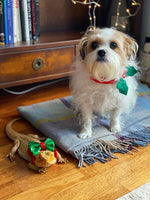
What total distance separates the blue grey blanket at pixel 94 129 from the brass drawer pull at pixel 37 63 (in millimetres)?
245

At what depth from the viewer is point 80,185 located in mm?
1039

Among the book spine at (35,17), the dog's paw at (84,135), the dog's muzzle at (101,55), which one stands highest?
the book spine at (35,17)

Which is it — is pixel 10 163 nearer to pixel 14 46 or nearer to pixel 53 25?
pixel 14 46

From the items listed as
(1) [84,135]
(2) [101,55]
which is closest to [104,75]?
(2) [101,55]

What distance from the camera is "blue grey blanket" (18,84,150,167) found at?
1236mm

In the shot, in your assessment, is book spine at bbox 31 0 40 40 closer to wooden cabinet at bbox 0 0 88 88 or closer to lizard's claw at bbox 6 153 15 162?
wooden cabinet at bbox 0 0 88 88

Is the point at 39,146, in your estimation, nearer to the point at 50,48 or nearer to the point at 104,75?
the point at 104,75

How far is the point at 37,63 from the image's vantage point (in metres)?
1.69

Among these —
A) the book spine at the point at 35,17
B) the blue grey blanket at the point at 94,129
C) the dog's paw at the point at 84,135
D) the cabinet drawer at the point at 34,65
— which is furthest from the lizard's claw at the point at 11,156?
the book spine at the point at 35,17

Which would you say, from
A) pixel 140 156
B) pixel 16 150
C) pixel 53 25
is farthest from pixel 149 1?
pixel 16 150

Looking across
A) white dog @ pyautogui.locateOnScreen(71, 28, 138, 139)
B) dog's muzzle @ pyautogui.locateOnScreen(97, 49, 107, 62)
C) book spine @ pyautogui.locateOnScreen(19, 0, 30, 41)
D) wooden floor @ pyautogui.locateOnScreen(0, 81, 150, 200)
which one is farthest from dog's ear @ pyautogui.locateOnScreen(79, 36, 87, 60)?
book spine @ pyautogui.locateOnScreen(19, 0, 30, 41)

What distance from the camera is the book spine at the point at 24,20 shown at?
1.69 m

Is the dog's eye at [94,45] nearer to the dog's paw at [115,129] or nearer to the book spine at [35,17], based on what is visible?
the dog's paw at [115,129]

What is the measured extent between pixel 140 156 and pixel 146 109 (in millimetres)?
501
